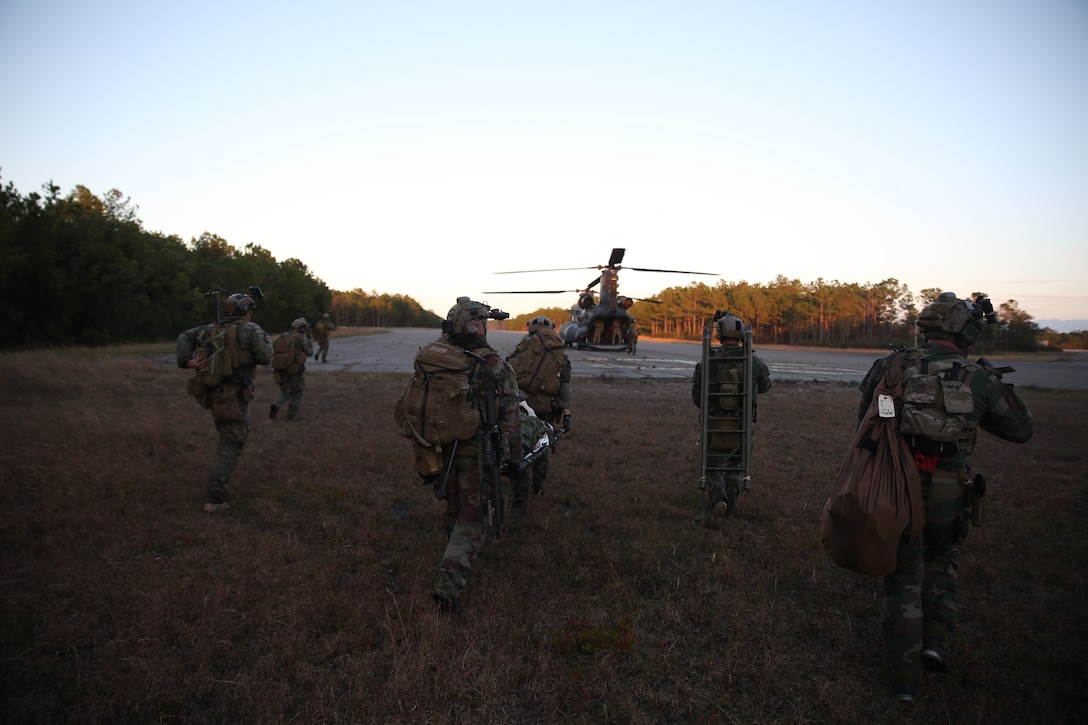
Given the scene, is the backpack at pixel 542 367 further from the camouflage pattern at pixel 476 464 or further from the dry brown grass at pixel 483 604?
the camouflage pattern at pixel 476 464

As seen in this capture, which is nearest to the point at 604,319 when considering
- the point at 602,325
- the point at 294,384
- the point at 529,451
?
the point at 602,325

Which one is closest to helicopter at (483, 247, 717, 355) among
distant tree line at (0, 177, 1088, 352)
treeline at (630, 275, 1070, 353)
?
distant tree line at (0, 177, 1088, 352)

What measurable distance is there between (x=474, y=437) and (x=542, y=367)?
2.53 meters

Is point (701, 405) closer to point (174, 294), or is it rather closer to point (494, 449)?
point (494, 449)

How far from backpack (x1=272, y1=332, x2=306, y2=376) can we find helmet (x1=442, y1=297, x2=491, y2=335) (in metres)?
7.43

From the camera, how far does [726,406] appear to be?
20.7ft

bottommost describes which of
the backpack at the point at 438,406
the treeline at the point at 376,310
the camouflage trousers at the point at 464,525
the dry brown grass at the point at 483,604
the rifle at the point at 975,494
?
the dry brown grass at the point at 483,604

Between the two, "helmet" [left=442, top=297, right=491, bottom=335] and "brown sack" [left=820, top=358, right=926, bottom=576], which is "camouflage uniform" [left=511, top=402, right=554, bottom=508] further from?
"brown sack" [left=820, top=358, right=926, bottom=576]

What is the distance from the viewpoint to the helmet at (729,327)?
6277 mm

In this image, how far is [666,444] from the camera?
9.70 metres

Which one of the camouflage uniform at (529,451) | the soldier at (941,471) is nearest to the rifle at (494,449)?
the camouflage uniform at (529,451)

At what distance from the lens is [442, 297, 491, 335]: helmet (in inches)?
184

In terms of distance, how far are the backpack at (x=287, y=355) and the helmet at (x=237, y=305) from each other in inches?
175

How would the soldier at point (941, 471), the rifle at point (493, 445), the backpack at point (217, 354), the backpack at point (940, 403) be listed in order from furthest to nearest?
the backpack at point (217, 354), the rifle at point (493, 445), the soldier at point (941, 471), the backpack at point (940, 403)
